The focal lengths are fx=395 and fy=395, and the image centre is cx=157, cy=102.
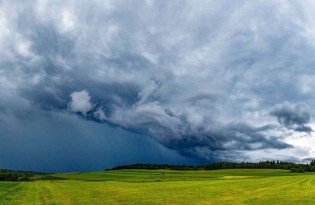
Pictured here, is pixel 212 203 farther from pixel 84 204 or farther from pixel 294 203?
pixel 84 204

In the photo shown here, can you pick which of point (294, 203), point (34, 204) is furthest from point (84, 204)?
point (294, 203)

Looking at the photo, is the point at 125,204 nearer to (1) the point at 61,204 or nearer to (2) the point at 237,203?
(1) the point at 61,204

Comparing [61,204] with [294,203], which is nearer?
[61,204]

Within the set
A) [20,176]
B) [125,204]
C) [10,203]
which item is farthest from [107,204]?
[20,176]

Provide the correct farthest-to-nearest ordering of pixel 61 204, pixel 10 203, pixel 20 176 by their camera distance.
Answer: pixel 20 176 < pixel 10 203 < pixel 61 204

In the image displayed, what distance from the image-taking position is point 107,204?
138 ft

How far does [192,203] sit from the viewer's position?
141 ft

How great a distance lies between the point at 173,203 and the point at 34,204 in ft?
48.4

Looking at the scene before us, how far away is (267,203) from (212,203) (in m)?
6.48

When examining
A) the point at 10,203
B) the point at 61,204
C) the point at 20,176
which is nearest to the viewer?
the point at 61,204

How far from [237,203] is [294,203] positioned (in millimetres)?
6495

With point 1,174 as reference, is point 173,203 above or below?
below

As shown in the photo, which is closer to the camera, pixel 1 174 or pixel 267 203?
pixel 267 203

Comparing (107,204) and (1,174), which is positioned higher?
(1,174)
